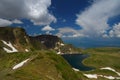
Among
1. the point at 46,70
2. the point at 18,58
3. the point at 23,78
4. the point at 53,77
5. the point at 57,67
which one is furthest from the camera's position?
the point at 18,58

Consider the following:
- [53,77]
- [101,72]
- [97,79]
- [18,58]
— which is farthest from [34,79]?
[101,72]

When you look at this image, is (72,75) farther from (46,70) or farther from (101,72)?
(101,72)

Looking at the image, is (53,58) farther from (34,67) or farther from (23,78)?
(23,78)

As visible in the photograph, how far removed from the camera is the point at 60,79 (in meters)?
75.8

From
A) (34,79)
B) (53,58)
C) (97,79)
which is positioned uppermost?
(53,58)

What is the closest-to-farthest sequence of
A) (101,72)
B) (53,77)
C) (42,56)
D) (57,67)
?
(53,77) → (57,67) → (42,56) → (101,72)

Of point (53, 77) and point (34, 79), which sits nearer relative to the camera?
point (34, 79)

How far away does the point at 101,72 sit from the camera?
175 m

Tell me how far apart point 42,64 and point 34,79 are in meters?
24.1

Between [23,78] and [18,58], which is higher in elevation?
[18,58]

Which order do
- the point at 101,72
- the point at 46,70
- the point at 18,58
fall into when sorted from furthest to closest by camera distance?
the point at 101,72 → the point at 18,58 → the point at 46,70

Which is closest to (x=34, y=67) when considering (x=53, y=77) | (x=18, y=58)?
(x=53, y=77)

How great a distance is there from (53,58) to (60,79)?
19.5 m

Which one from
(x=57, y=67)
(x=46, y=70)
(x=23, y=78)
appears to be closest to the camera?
(x=23, y=78)
